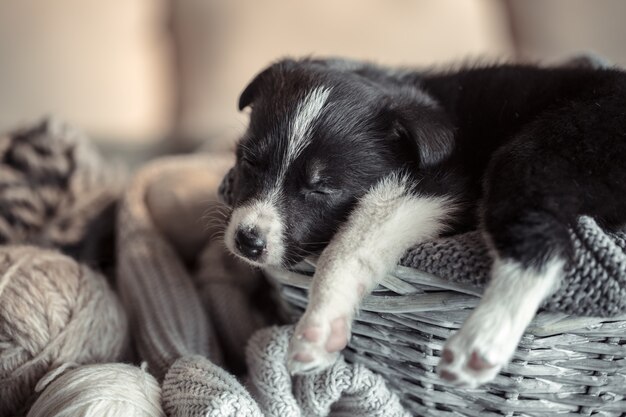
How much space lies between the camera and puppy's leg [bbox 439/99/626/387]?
0.86m

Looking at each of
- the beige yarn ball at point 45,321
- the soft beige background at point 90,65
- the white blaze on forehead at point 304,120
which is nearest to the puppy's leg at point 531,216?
the white blaze on forehead at point 304,120

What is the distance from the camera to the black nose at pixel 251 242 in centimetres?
109

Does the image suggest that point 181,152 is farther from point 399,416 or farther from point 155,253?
point 399,416

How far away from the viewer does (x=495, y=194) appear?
0.96m

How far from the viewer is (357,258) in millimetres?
1015

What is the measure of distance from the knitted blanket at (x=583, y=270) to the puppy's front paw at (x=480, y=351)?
2.6 inches

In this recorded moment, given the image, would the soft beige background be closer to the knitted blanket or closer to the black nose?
the black nose

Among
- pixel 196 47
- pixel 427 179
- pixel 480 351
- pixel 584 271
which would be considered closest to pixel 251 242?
pixel 427 179

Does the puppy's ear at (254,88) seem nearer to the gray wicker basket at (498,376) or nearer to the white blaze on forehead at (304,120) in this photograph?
the white blaze on forehead at (304,120)

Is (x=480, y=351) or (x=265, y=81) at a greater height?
(x=265, y=81)

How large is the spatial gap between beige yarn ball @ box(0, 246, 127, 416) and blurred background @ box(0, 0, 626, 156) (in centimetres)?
119

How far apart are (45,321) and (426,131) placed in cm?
75

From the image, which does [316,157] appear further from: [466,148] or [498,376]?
[498,376]

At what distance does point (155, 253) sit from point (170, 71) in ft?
4.44
